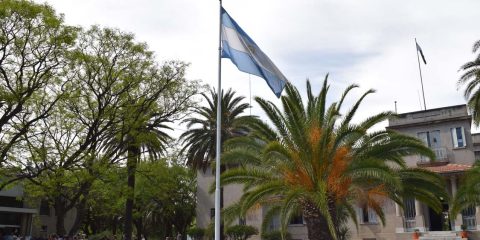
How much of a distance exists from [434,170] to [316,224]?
784 inches

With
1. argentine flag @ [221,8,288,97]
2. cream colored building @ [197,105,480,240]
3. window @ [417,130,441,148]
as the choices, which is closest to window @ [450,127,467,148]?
cream colored building @ [197,105,480,240]

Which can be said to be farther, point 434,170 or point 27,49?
point 434,170

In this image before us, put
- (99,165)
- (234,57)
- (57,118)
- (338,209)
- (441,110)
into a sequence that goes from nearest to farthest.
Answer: (234,57)
(338,209)
(99,165)
(57,118)
(441,110)

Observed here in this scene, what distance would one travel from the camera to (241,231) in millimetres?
39750

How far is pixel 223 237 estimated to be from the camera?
39562 millimetres

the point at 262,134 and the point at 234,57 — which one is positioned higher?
the point at 234,57

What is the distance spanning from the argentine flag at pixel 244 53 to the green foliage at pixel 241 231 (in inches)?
973

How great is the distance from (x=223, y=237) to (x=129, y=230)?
26.9 feet

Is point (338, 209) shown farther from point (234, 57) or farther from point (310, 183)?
point (234, 57)

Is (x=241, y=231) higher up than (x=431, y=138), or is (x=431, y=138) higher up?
(x=431, y=138)

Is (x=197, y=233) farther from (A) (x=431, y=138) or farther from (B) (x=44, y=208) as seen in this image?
(B) (x=44, y=208)

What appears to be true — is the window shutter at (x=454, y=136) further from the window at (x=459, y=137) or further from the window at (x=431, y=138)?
the window at (x=431, y=138)

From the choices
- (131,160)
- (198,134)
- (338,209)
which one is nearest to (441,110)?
(198,134)

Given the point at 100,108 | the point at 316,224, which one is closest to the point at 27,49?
the point at 100,108
